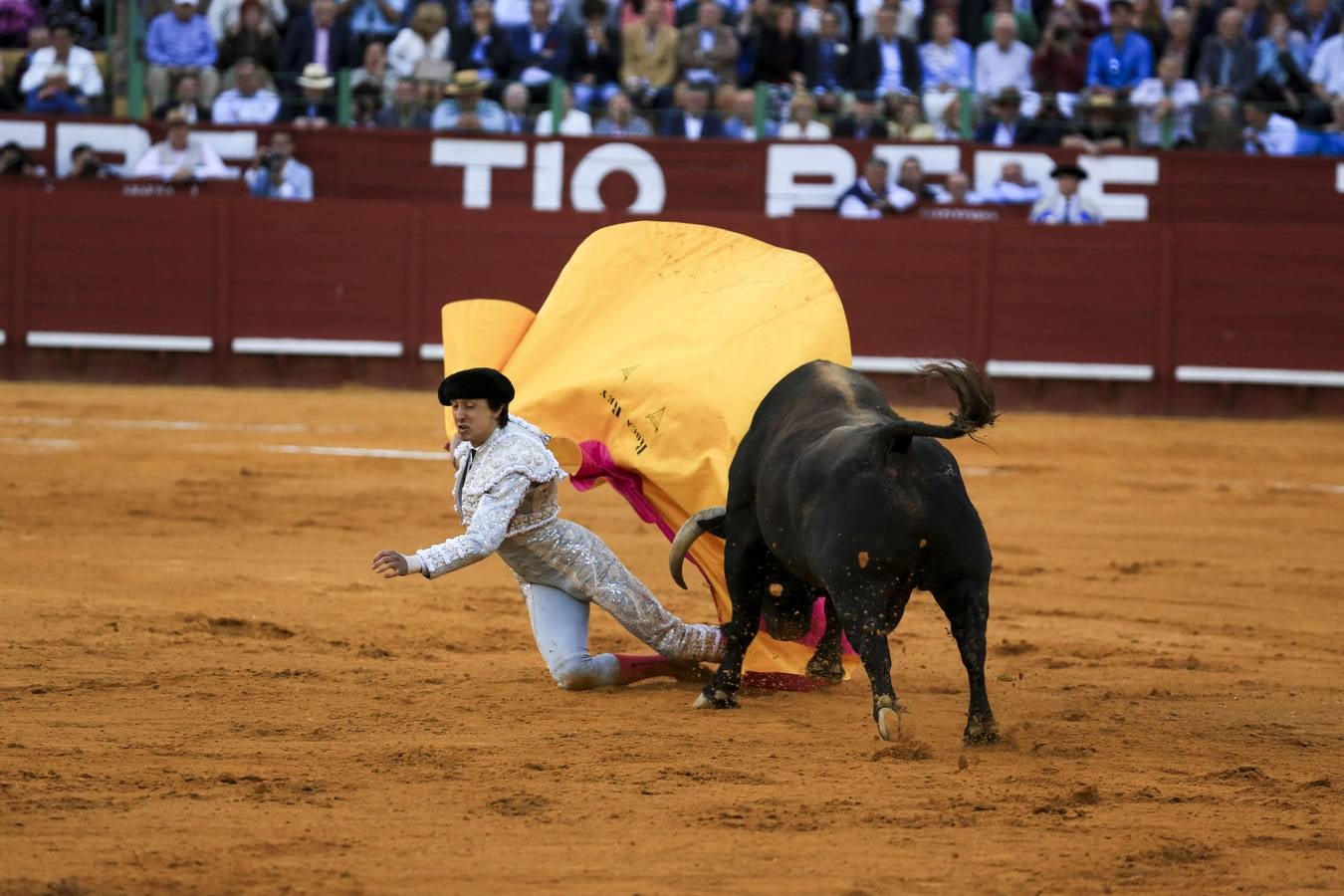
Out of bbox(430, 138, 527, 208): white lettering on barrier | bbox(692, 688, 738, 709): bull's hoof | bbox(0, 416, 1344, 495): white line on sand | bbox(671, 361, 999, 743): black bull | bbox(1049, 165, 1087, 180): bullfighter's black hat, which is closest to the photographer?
bbox(671, 361, 999, 743): black bull

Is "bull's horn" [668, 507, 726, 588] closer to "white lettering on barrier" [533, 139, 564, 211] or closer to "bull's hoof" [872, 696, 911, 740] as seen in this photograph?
"bull's hoof" [872, 696, 911, 740]

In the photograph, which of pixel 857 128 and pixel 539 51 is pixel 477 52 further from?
pixel 857 128

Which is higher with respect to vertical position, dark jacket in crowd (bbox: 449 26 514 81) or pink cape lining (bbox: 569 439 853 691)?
dark jacket in crowd (bbox: 449 26 514 81)

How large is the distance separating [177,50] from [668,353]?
10.6 meters

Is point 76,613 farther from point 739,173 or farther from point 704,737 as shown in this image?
point 739,173

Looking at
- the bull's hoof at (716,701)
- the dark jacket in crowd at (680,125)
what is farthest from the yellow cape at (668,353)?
the dark jacket in crowd at (680,125)

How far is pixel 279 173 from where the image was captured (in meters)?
14.6

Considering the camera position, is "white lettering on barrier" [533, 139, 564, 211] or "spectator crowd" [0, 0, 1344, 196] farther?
"white lettering on barrier" [533, 139, 564, 211]

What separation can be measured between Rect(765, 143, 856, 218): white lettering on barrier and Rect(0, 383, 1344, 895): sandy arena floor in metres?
5.29

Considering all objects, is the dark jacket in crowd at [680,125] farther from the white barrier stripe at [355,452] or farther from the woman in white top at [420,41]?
the white barrier stripe at [355,452]

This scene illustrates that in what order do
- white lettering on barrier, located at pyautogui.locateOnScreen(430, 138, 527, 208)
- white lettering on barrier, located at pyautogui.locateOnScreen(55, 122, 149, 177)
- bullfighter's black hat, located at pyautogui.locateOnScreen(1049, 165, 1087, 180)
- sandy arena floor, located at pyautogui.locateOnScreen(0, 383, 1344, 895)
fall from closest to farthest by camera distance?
sandy arena floor, located at pyautogui.locateOnScreen(0, 383, 1344, 895) < bullfighter's black hat, located at pyautogui.locateOnScreen(1049, 165, 1087, 180) < white lettering on barrier, located at pyautogui.locateOnScreen(430, 138, 527, 208) < white lettering on barrier, located at pyautogui.locateOnScreen(55, 122, 149, 177)

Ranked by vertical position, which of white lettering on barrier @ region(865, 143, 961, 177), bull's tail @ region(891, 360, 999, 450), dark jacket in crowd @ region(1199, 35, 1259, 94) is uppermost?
dark jacket in crowd @ region(1199, 35, 1259, 94)

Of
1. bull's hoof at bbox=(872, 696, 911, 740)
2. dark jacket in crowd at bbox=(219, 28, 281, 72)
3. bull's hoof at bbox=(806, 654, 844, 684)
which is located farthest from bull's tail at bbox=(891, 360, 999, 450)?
dark jacket in crowd at bbox=(219, 28, 281, 72)

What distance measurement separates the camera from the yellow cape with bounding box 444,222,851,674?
5578 mm
